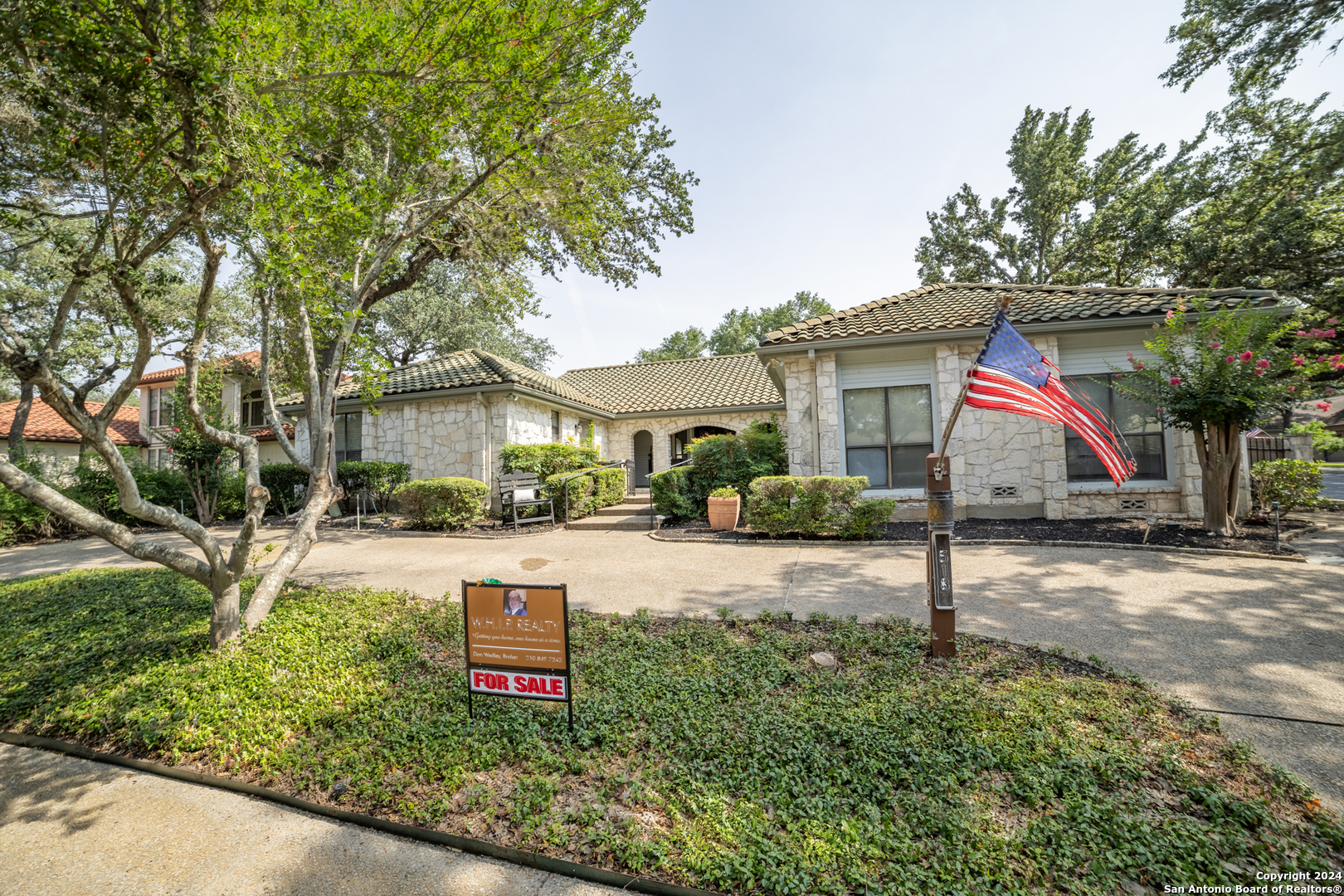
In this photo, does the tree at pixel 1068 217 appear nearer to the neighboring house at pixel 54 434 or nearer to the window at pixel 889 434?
the window at pixel 889 434

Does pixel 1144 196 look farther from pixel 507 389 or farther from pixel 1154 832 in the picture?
pixel 1154 832

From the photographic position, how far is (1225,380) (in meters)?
7.15

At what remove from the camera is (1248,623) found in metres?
4.33

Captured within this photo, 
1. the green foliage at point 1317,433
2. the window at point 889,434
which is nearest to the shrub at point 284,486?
the window at point 889,434

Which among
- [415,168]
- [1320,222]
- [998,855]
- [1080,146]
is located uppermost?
[1080,146]

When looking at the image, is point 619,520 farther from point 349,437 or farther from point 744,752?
point 349,437

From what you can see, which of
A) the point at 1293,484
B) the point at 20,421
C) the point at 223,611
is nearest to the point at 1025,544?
the point at 1293,484

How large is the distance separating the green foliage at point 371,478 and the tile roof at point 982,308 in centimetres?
1019

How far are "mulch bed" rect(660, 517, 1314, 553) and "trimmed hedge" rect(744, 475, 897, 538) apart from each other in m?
0.25

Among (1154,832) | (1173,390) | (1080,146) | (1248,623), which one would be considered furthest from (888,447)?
(1080,146)

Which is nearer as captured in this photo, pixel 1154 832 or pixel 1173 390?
pixel 1154 832

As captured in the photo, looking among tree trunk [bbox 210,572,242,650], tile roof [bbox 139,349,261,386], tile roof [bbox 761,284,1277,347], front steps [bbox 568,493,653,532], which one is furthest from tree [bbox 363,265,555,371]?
tree trunk [bbox 210,572,242,650]

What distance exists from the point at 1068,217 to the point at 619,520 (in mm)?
23509

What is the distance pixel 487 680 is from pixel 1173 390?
950 centimetres
